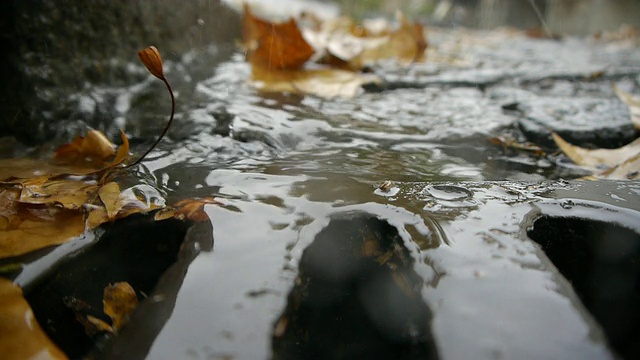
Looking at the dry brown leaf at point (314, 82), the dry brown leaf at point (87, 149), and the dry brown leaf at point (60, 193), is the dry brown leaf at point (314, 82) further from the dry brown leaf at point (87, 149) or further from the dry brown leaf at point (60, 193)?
the dry brown leaf at point (60, 193)

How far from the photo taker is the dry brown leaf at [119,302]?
66cm

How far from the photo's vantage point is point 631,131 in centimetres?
137

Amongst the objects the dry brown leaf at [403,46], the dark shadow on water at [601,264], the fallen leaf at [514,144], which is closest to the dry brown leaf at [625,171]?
the fallen leaf at [514,144]

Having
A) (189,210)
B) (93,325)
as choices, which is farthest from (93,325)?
(189,210)

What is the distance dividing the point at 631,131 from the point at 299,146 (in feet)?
3.29

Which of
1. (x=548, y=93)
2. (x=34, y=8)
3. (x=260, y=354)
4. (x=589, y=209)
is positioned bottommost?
(x=260, y=354)

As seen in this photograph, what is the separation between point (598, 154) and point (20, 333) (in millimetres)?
1330

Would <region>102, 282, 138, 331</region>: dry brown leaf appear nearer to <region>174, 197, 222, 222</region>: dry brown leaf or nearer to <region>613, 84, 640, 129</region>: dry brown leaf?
<region>174, 197, 222, 222</region>: dry brown leaf

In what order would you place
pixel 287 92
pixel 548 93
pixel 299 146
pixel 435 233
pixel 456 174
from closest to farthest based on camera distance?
pixel 435 233, pixel 456 174, pixel 299 146, pixel 287 92, pixel 548 93

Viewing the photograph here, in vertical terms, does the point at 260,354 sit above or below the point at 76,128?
below

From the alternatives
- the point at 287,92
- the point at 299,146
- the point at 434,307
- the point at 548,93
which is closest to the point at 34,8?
the point at 299,146

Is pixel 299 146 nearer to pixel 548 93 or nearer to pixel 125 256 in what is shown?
pixel 125 256

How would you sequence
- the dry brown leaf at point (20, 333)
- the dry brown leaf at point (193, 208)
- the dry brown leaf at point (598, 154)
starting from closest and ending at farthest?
the dry brown leaf at point (20, 333) < the dry brown leaf at point (193, 208) < the dry brown leaf at point (598, 154)

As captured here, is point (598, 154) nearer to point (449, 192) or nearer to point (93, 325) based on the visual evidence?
point (449, 192)
